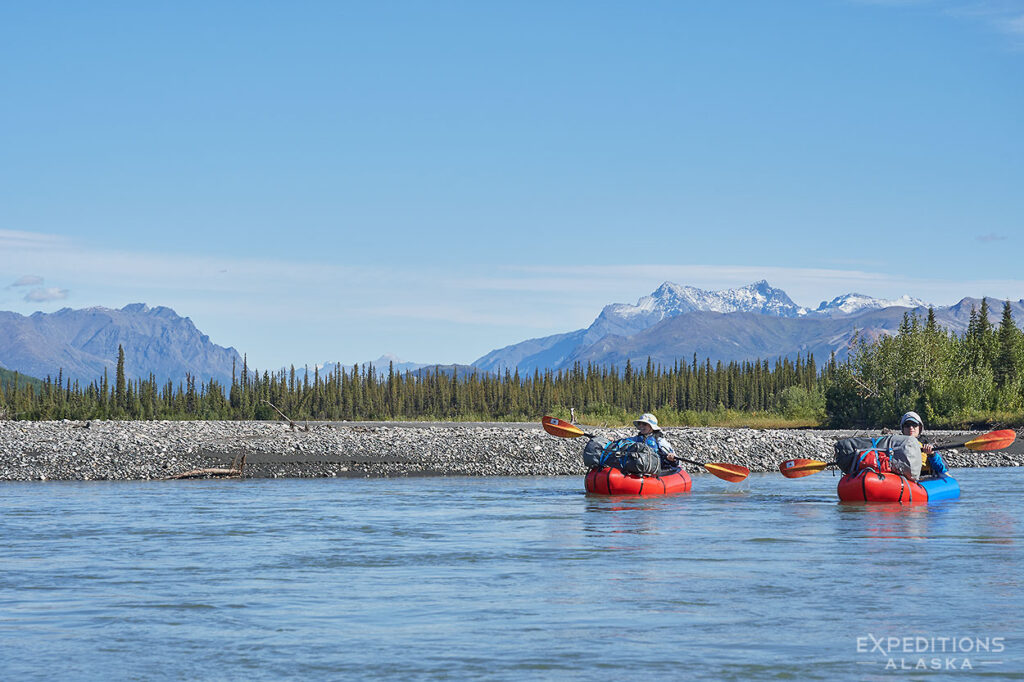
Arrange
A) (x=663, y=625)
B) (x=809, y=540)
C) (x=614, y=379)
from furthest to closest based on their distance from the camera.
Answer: (x=614, y=379) < (x=809, y=540) < (x=663, y=625)

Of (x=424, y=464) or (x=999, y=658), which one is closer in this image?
(x=999, y=658)

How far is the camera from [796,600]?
15.8m

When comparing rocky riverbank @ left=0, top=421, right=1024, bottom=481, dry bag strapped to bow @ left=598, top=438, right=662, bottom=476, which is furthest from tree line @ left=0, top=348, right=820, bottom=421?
dry bag strapped to bow @ left=598, top=438, right=662, bottom=476

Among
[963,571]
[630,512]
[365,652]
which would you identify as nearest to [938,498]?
[630,512]

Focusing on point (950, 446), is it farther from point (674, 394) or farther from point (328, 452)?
point (674, 394)

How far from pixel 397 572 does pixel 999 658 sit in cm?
908

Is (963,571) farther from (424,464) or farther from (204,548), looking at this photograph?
(424,464)

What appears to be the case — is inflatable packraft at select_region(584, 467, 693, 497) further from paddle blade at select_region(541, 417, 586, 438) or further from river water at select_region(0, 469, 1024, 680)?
paddle blade at select_region(541, 417, 586, 438)

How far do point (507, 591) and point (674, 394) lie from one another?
12325cm

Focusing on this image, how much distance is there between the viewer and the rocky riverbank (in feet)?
131

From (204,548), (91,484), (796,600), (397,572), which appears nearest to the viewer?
(796,600)

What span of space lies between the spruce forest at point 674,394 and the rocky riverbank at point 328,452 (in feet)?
40.0

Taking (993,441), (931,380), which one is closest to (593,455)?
(993,441)

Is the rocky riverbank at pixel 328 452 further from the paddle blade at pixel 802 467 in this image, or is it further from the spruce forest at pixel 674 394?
the spruce forest at pixel 674 394
